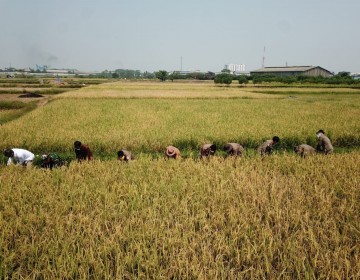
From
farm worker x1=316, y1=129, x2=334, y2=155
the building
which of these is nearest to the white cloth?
farm worker x1=316, y1=129, x2=334, y2=155

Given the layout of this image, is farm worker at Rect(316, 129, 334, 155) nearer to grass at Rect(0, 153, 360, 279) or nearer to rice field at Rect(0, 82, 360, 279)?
rice field at Rect(0, 82, 360, 279)

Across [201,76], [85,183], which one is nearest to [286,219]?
[85,183]

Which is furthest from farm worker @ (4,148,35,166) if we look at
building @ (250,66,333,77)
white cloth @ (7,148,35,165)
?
building @ (250,66,333,77)

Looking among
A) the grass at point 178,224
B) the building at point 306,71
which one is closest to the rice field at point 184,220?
the grass at point 178,224

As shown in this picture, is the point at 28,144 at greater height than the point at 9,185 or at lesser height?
lesser

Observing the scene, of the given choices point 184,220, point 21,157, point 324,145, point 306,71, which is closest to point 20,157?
point 21,157

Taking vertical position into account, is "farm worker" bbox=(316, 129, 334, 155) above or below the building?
below

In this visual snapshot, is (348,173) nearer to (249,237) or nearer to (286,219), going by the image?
(286,219)

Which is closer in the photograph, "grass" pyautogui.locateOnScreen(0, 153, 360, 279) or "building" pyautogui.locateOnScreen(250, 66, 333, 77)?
"grass" pyautogui.locateOnScreen(0, 153, 360, 279)

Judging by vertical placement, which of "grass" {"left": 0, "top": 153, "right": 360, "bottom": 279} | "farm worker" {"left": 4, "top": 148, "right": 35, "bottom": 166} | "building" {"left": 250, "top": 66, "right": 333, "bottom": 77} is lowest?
"farm worker" {"left": 4, "top": 148, "right": 35, "bottom": 166}

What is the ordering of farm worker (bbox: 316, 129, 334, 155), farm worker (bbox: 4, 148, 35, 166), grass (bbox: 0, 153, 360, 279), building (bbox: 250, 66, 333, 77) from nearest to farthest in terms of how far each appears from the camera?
grass (bbox: 0, 153, 360, 279) → farm worker (bbox: 4, 148, 35, 166) → farm worker (bbox: 316, 129, 334, 155) → building (bbox: 250, 66, 333, 77)

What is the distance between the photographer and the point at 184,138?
11258 millimetres

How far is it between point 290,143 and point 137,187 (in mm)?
9426

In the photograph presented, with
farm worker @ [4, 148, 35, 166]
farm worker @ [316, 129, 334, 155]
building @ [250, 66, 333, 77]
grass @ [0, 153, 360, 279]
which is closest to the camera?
grass @ [0, 153, 360, 279]
